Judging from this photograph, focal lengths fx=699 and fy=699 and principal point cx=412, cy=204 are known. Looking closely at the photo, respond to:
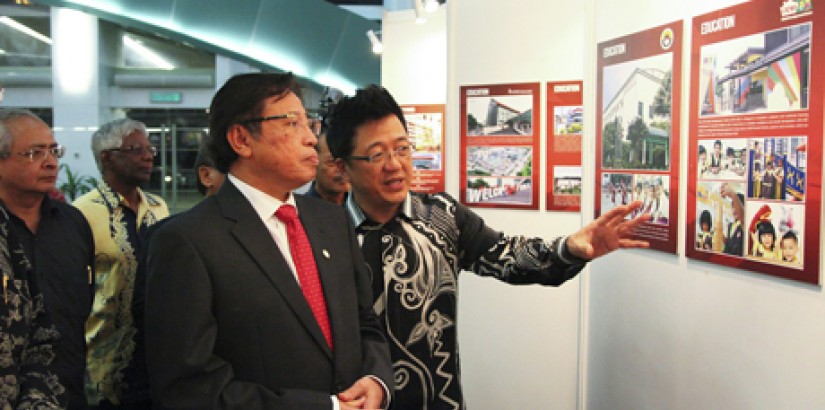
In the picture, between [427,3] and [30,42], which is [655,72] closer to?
[427,3]

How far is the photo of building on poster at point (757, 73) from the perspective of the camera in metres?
1.80

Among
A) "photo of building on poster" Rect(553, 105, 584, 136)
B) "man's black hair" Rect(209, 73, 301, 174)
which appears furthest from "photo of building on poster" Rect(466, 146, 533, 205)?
"man's black hair" Rect(209, 73, 301, 174)

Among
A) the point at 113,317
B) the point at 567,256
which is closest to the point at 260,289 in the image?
the point at 567,256

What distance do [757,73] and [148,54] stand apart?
9.03 meters

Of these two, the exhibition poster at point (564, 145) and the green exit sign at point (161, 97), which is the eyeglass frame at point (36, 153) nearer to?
the exhibition poster at point (564, 145)

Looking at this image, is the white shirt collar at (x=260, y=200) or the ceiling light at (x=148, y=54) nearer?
the white shirt collar at (x=260, y=200)

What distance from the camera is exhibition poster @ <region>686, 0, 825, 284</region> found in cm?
178

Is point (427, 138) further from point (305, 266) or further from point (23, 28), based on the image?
point (23, 28)

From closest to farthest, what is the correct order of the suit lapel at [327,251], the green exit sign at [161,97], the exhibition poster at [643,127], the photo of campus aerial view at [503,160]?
the suit lapel at [327,251]
the exhibition poster at [643,127]
the photo of campus aerial view at [503,160]
the green exit sign at [161,97]

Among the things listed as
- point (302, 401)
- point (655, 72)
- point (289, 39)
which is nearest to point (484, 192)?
point (655, 72)

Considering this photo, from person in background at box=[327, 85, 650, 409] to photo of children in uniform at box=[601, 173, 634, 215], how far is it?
0.48 meters

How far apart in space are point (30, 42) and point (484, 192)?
6923 mm

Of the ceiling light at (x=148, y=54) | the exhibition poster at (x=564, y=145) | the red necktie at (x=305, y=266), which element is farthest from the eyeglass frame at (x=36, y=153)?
the ceiling light at (x=148, y=54)

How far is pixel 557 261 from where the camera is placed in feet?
7.16
